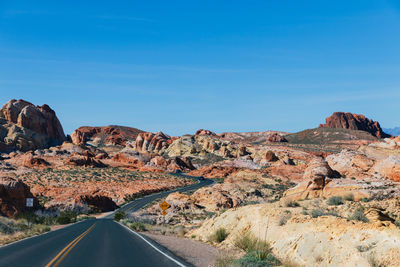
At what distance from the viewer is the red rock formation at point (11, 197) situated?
36656 mm

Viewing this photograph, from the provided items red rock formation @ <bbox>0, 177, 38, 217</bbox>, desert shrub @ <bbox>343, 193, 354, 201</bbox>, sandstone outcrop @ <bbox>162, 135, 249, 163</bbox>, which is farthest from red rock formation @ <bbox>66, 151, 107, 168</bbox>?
desert shrub @ <bbox>343, 193, 354, 201</bbox>

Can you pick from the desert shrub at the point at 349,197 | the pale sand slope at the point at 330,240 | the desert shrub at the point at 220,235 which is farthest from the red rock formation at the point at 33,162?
the pale sand slope at the point at 330,240

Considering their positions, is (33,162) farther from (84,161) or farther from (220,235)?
(220,235)

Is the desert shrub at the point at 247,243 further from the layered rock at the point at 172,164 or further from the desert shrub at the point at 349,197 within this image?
the layered rock at the point at 172,164

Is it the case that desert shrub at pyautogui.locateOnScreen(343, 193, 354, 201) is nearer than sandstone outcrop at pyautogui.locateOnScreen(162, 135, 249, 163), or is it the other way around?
desert shrub at pyautogui.locateOnScreen(343, 193, 354, 201)

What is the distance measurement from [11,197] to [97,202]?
1825cm

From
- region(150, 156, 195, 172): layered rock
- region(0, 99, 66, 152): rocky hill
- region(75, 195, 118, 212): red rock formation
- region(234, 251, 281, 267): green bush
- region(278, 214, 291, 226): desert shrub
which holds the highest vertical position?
region(0, 99, 66, 152): rocky hill

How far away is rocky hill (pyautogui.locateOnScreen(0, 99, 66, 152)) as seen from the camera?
358ft

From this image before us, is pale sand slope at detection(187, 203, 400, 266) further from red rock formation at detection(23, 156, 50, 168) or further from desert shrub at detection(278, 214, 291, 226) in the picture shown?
red rock formation at detection(23, 156, 50, 168)

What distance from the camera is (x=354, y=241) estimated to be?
1023 centimetres

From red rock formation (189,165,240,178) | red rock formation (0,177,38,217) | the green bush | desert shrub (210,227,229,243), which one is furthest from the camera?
red rock formation (189,165,240,178)

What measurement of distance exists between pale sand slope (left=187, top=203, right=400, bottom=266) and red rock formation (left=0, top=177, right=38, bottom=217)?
29.5m

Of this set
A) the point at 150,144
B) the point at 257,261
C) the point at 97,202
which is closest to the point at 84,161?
the point at 97,202

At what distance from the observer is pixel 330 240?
1102cm
